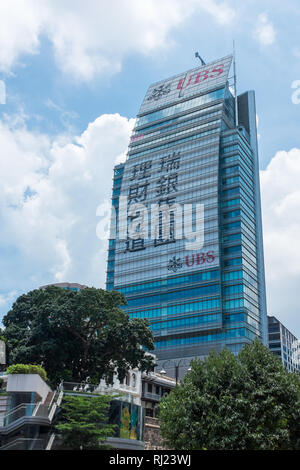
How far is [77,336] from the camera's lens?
4869cm

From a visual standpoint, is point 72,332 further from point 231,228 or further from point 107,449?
point 231,228

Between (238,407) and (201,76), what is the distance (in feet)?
394

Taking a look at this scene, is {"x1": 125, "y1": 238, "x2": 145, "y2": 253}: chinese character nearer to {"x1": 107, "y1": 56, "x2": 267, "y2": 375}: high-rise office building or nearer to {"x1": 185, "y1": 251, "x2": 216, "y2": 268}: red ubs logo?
{"x1": 107, "y1": 56, "x2": 267, "y2": 375}: high-rise office building

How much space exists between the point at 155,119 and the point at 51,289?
97166 millimetres

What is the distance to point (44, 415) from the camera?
36469 millimetres

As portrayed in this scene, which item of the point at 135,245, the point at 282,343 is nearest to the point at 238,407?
the point at 135,245

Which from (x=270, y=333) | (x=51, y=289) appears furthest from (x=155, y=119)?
(x=51, y=289)

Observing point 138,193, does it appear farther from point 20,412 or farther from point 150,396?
point 20,412

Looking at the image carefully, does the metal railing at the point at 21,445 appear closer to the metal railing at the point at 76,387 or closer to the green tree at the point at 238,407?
the metal railing at the point at 76,387

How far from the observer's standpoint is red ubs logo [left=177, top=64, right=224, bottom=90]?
136625mm

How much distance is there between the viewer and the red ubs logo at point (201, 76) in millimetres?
136625

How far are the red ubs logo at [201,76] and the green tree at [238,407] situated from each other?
371 ft

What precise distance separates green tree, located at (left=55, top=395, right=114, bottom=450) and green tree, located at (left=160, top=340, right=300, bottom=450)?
15.1ft

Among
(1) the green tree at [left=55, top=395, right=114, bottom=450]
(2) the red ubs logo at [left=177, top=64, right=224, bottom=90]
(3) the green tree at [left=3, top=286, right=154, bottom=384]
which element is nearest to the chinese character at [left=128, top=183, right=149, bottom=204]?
(2) the red ubs logo at [left=177, top=64, right=224, bottom=90]
